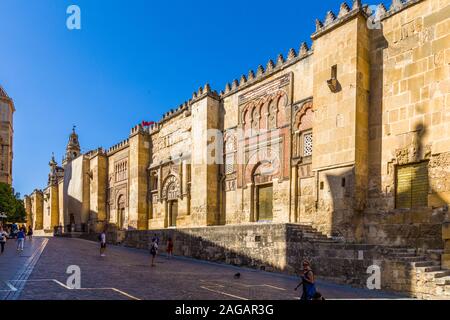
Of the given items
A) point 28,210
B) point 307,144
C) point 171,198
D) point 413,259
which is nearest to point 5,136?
point 28,210

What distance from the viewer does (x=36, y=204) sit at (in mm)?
63281

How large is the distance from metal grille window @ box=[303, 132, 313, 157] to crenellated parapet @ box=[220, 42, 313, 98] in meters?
3.43

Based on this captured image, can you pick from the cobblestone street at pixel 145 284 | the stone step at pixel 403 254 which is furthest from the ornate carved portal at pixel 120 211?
the stone step at pixel 403 254

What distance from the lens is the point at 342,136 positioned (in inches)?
521

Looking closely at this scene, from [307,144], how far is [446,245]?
6.88 metres

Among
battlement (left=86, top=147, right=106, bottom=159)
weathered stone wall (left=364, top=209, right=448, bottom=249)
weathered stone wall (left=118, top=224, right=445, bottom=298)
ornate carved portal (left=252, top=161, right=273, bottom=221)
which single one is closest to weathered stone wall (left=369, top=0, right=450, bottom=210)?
weathered stone wall (left=364, top=209, right=448, bottom=249)

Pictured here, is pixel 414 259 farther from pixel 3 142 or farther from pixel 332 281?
pixel 3 142

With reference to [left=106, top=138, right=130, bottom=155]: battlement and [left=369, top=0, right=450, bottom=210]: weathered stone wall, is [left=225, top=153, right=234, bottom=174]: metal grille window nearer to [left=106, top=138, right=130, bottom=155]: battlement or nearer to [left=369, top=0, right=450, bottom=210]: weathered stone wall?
[left=369, top=0, right=450, bottom=210]: weathered stone wall

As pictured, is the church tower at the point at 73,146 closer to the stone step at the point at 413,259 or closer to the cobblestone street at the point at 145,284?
the cobblestone street at the point at 145,284

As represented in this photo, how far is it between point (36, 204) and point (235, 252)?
57846 mm

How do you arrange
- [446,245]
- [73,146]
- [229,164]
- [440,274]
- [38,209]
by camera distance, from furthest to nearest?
[38,209] → [73,146] → [229,164] → [446,245] → [440,274]

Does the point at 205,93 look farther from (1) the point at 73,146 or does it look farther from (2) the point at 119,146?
(1) the point at 73,146

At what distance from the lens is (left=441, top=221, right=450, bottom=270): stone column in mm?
10312

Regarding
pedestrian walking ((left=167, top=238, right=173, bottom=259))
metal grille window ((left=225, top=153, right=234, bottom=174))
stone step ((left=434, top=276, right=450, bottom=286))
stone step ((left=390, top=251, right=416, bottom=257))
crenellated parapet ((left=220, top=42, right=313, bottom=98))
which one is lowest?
pedestrian walking ((left=167, top=238, right=173, bottom=259))
